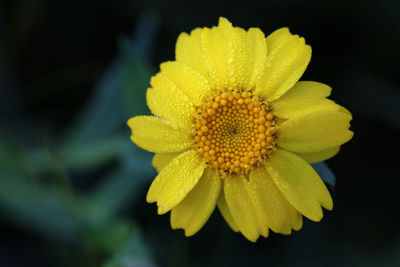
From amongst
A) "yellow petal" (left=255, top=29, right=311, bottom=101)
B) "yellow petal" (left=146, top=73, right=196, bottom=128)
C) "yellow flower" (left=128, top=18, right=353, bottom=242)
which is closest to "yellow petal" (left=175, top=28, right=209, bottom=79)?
"yellow flower" (left=128, top=18, right=353, bottom=242)

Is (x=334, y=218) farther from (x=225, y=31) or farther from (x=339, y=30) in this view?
(x=225, y=31)

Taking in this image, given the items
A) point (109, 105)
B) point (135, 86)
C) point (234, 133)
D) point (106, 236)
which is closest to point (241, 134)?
point (234, 133)

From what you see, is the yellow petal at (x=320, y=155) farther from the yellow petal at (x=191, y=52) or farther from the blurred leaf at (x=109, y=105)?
the blurred leaf at (x=109, y=105)

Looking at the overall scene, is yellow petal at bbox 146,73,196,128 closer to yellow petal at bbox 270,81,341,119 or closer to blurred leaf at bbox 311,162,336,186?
yellow petal at bbox 270,81,341,119

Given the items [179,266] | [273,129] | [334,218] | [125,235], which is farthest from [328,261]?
[273,129]

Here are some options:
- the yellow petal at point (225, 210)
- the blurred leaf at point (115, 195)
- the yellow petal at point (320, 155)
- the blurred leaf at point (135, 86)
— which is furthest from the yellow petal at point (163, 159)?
the blurred leaf at point (115, 195)
